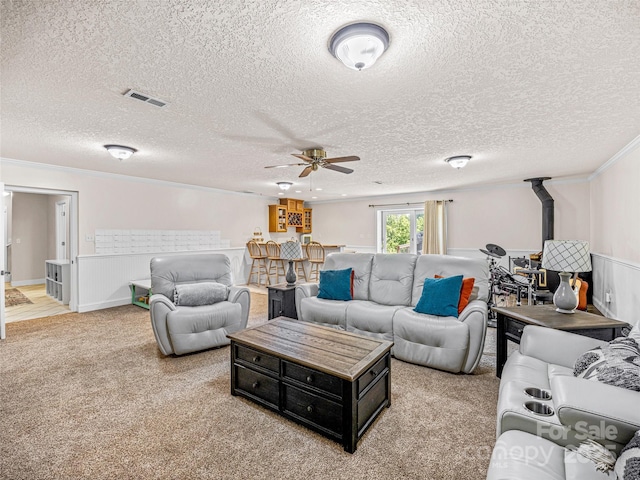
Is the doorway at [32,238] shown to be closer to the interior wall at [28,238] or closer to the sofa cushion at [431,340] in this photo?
the interior wall at [28,238]

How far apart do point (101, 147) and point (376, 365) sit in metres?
3.86

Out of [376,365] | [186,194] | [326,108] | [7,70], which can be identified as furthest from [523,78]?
[186,194]

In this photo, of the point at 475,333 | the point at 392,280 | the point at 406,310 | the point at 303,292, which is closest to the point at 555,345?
the point at 475,333

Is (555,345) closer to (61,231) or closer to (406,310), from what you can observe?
(406,310)

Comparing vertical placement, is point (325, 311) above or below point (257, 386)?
above

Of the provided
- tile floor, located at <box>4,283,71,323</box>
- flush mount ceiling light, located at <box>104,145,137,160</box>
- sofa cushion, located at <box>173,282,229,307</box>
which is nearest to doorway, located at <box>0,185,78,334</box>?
tile floor, located at <box>4,283,71,323</box>

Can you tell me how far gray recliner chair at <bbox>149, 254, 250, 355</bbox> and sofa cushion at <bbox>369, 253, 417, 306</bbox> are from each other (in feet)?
5.12

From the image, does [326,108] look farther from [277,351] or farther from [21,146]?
[21,146]

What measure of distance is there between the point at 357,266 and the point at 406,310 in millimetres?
935

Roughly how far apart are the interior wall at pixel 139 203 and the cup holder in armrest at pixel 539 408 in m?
5.92

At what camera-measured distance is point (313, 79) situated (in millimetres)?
2072

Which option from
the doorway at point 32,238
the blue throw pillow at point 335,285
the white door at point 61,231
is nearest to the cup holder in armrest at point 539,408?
the blue throw pillow at point 335,285

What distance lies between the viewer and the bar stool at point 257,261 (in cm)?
756

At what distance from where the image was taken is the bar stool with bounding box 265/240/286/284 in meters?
7.26
